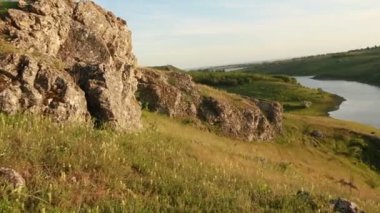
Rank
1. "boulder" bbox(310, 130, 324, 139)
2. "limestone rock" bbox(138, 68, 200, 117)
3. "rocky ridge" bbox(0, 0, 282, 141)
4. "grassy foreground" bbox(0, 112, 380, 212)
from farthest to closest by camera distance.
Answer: "boulder" bbox(310, 130, 324, 139) → "limestone rock" bbox(138, 68, 200, 117) → "rocky ridge" bbox(0, 0, 282, 141) → "grassy foreground" bbox(0, 112, 380, 212)

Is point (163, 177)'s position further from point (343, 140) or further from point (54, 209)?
point (343, 140)

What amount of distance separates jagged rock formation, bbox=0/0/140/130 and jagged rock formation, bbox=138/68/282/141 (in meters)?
7.15

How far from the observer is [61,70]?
2108 cm

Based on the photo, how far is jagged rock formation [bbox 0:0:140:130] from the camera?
61.7 ft

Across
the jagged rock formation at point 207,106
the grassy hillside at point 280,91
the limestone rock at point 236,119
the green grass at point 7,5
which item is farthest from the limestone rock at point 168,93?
the grassy hillside at point 280,91

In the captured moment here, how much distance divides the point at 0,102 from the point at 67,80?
375 cm

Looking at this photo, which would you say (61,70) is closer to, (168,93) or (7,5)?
(7,5)

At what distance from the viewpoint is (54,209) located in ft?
33.7

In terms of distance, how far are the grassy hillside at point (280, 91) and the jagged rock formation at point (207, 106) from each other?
40.2 meters

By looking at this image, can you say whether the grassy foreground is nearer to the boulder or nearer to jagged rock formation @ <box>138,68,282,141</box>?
jagged rock formation @ <box>138,68,282,141</box>

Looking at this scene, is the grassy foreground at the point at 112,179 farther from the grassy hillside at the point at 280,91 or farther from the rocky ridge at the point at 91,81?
the grassy hillside at the point at 280,91

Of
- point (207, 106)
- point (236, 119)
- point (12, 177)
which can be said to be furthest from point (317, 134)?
point (12, 177)

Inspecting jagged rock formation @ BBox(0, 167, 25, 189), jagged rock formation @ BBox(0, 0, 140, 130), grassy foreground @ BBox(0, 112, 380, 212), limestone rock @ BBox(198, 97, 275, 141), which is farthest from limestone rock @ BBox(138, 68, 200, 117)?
jagged rock formation @ BBox(0, 167, 25, 189)

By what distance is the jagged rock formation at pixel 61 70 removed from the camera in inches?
741
